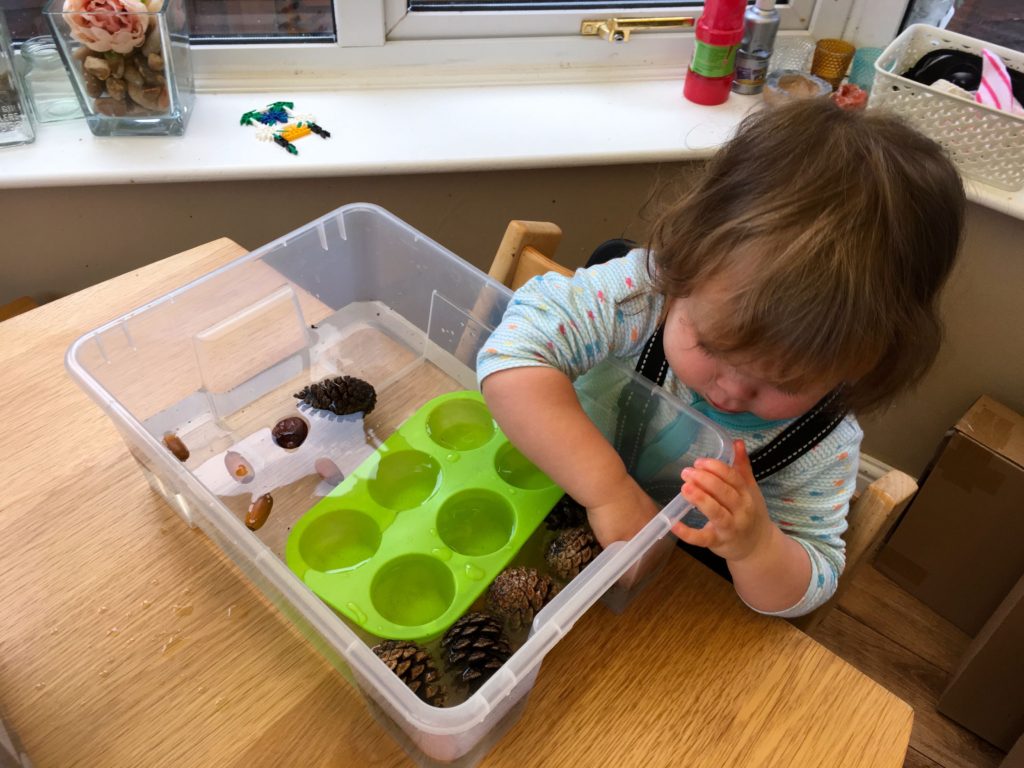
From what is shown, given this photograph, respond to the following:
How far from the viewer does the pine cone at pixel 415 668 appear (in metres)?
0.48

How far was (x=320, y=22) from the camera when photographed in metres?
1.12

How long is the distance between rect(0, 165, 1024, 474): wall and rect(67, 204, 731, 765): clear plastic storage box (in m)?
0.36

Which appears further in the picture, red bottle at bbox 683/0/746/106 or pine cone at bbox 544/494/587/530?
red bottle at bbox 683/0/746/106

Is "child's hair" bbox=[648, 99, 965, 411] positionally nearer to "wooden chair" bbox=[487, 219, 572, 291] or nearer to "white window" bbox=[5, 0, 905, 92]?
"wooden chair" bbox=[487, 219, 572, 291]

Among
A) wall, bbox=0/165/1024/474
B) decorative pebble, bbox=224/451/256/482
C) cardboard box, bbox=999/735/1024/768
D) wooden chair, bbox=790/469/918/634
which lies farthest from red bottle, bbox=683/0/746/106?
cardboard box, bbox=999/735/1024/768

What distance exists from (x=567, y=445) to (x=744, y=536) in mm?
144

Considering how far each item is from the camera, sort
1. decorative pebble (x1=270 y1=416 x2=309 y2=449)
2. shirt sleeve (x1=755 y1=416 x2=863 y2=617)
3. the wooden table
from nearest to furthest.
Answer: the wooden table, shirt sleeve (x1=755 y1=416 x2=863 y2=617), decorative pebble (x1=270 y1=416 x2=309 y2=449)

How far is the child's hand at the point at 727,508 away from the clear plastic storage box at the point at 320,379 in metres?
0.02

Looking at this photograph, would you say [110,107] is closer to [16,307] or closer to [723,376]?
[16,307]

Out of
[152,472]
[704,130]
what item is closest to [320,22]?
[704,130]

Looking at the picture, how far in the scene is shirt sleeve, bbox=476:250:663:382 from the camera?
63cm

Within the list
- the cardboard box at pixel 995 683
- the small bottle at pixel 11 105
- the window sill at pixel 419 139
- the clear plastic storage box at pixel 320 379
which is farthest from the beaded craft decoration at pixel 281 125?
the cardboard box at pixel 995 683

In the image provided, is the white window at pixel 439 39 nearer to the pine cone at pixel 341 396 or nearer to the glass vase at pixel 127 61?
the glass vase at pixel 127 61

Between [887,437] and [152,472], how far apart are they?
1.20 meters
